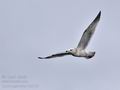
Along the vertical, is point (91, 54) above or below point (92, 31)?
below

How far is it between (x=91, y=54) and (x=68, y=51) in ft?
5.10

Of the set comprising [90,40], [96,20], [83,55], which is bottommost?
[83,55]

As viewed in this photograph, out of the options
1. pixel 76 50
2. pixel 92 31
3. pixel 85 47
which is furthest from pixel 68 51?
pixel 92 31

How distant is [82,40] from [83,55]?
662mm

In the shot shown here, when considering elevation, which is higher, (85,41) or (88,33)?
(88,33)

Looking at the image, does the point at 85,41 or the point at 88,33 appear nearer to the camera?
the point at 88,33

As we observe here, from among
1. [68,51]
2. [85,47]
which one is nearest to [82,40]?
[85,47]

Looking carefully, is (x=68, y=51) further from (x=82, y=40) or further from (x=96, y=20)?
(x=96, y=20)

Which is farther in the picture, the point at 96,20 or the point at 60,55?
the point at 60,55

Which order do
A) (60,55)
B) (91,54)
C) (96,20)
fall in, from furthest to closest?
(60,55), (96,20), (91,54)

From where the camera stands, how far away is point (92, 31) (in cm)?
784

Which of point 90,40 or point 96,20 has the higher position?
point 96,20

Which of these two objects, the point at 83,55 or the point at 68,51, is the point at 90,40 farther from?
the point at 68,51

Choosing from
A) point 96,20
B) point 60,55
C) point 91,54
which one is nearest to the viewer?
point 91,54
